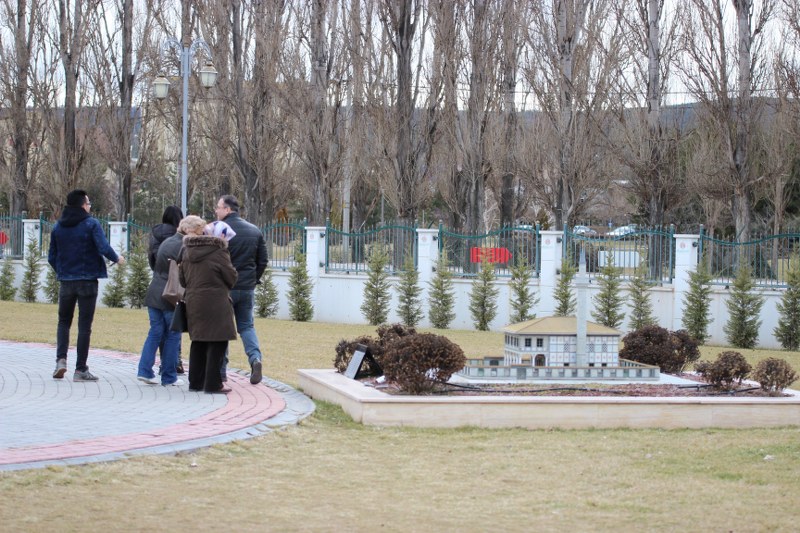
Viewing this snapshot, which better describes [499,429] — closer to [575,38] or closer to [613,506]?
[613,506]

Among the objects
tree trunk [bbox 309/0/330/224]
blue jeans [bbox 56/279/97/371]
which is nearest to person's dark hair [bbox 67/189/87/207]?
blue jeans [bbox 56/279/97/371]

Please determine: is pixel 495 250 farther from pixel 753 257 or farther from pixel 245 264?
pixel 245 264

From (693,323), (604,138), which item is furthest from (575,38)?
(693,323)

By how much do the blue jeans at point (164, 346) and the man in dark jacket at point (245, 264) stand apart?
0.70 m

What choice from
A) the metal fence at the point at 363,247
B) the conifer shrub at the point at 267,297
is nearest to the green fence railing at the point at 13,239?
the conifer shrub at the point at 267,297

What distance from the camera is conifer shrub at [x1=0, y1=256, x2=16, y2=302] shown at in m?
30.6

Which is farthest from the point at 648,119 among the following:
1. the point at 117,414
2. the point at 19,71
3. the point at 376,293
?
the point at 117,414

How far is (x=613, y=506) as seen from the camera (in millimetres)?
7121

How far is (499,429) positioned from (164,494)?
12.0 ft

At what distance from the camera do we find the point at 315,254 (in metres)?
26.8

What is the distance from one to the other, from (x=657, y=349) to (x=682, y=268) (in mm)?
10974

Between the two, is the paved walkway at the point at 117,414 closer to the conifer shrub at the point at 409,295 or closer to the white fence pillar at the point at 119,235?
the conifer shrub at the point at 409,295

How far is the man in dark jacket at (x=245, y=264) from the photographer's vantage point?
11852mm

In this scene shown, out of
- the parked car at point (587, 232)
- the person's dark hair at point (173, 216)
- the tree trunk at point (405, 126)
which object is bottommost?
the person's dark hair at point (173, 216)
